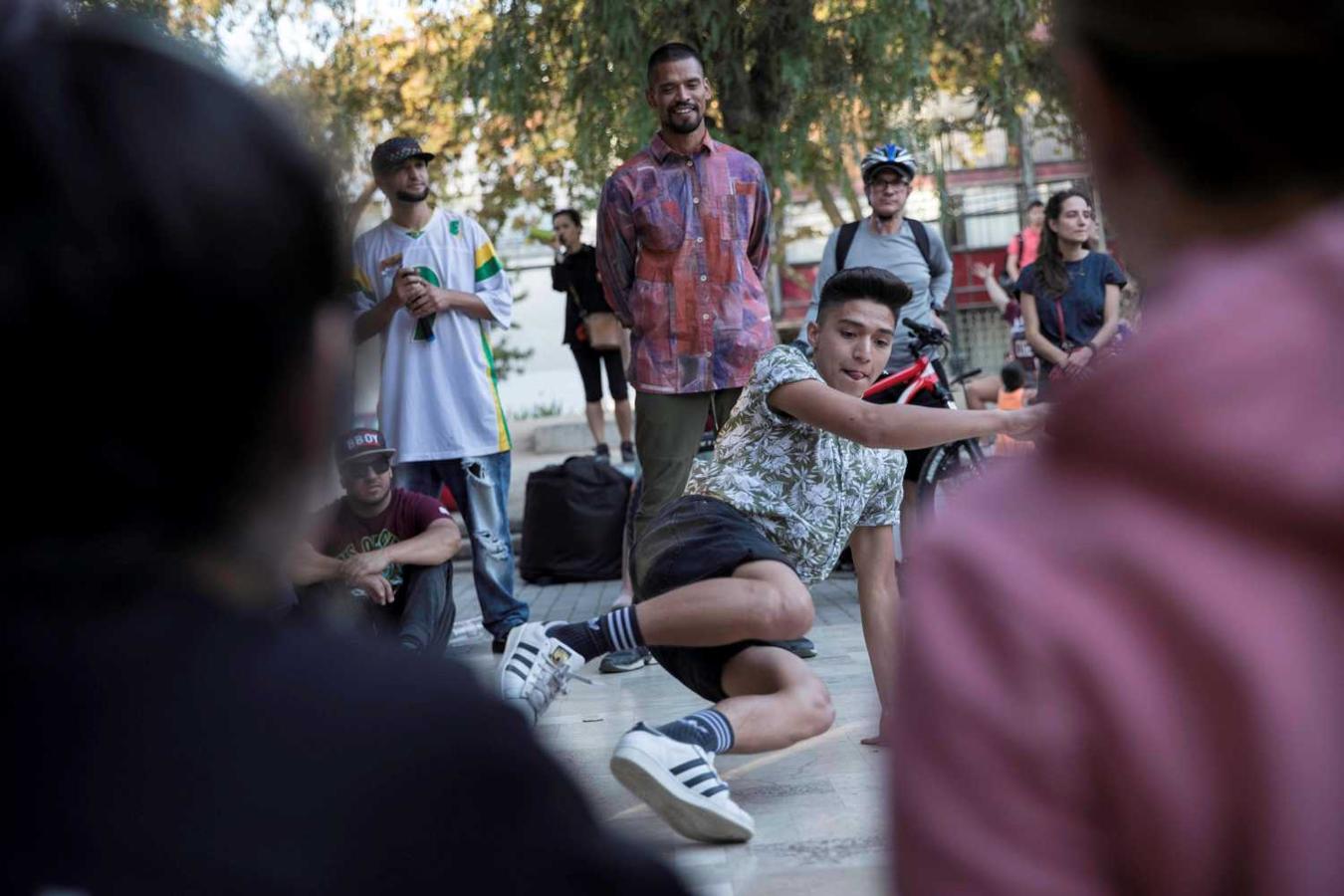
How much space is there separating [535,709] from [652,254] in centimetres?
244

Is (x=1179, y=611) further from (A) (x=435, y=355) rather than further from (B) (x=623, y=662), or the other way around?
(A) (x=435, y=355)

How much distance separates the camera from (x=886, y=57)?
9.87 meters

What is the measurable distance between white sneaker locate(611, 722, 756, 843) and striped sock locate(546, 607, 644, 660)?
61 cm

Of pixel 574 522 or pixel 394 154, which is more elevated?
pixel 394 154

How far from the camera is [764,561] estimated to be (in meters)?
4.17

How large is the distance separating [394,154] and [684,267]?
1.19 meters

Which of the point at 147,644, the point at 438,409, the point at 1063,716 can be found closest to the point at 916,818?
the point at 1063,716

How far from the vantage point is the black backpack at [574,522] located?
26.3 ft

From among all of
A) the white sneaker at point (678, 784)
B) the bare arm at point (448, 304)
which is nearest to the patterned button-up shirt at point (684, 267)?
the bare arm at point (448, 304)

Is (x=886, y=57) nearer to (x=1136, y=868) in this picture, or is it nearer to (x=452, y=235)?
(x=452, y=235)

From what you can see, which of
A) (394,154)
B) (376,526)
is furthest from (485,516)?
(394,154)

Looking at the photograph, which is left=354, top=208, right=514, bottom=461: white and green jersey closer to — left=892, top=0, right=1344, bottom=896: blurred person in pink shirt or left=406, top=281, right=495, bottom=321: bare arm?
left=406, top=281, right=495, bottom=321: bare arm

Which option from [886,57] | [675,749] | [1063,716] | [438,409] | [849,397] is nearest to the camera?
[1063,716]

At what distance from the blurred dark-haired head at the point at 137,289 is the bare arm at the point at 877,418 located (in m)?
2.72
